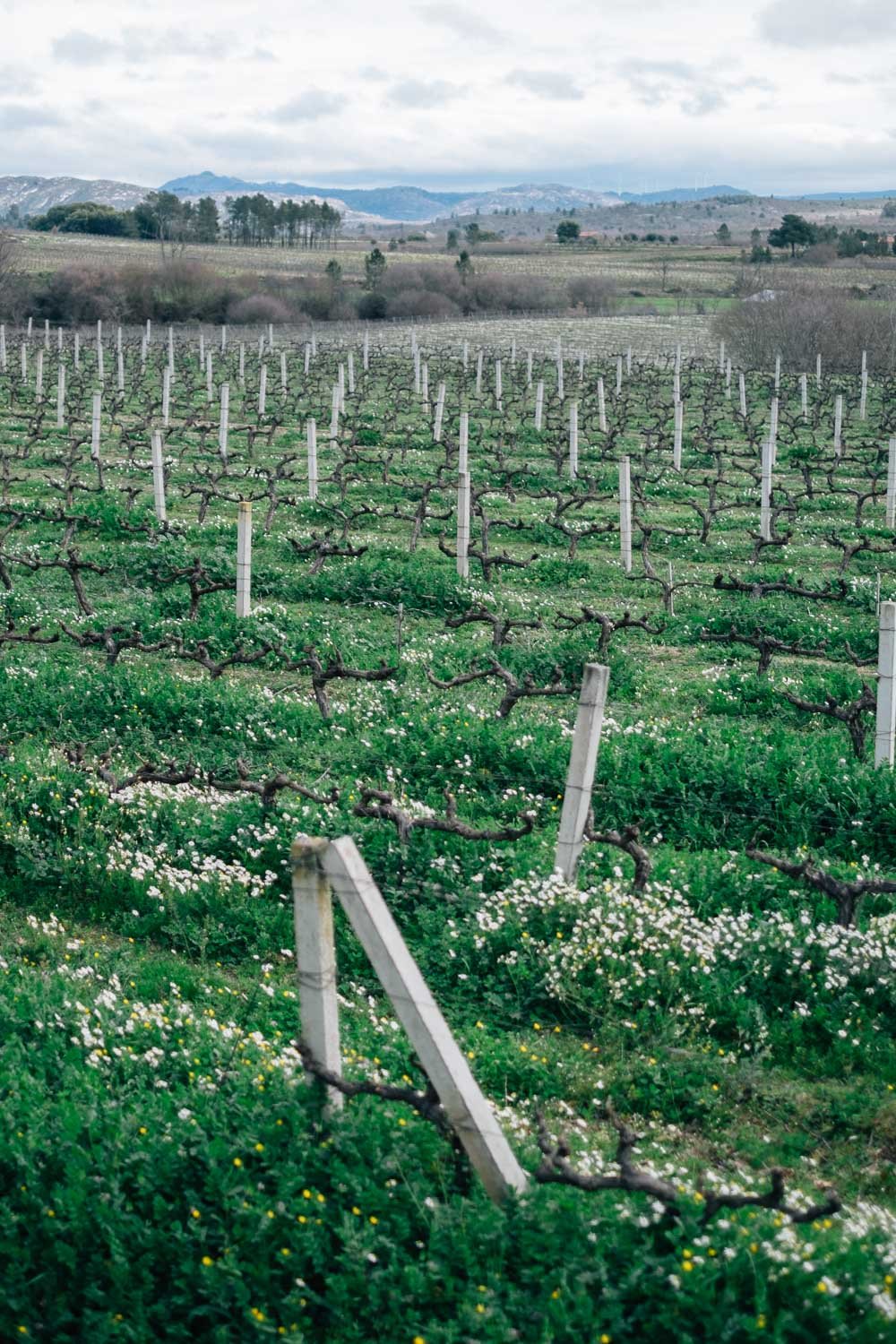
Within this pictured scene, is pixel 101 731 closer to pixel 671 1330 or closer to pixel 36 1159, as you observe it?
pixel 36 1159

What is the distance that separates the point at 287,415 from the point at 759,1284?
36536 mm

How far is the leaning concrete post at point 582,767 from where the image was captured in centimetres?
784

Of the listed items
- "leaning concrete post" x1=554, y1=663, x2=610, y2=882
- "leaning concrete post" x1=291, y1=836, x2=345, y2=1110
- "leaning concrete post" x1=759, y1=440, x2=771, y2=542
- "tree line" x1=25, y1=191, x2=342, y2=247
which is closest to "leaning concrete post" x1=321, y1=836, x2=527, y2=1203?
"leaning concrete post" x1=291, y1=836, x2=345, y2=1110

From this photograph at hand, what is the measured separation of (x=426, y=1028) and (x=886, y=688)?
19.0 feet

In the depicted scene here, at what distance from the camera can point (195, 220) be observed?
136375 mm

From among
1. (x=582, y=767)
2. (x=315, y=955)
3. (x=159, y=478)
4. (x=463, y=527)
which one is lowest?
(x=315, y=955)

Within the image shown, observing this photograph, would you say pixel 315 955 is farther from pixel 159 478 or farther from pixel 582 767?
pixel 159 478

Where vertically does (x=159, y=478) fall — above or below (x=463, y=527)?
above

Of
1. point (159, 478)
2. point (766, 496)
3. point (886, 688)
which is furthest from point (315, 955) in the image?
point (159, 478)

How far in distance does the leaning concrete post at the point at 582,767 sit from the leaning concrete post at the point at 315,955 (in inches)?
112

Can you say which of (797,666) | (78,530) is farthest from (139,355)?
(797,666)

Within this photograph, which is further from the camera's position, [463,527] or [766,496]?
[766,496]

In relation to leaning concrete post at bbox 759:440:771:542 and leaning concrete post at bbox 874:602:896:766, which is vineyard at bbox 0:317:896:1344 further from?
leaning concrete post at bbox 759:440:771:542

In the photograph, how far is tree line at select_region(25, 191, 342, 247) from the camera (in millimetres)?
130875
